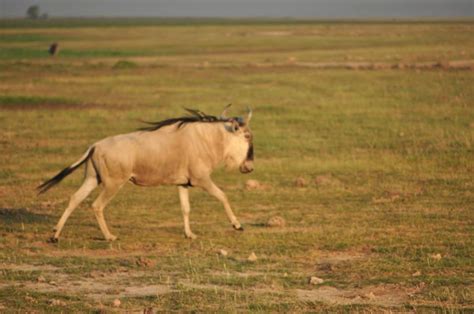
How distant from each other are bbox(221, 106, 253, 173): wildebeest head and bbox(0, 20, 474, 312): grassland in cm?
76

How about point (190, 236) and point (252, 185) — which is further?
point (252, 185)

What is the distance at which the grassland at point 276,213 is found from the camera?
8.51 meters

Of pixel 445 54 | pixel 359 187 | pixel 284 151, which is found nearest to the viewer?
pixel 359 187

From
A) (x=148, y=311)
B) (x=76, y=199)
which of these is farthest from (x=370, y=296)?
(x=76, y=199)

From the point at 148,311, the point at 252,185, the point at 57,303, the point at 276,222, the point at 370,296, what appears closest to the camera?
the point at 148,311

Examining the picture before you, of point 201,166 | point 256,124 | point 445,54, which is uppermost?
point 201,166

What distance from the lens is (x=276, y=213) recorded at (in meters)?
13.0

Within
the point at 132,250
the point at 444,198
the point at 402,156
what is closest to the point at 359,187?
the point at 444,198

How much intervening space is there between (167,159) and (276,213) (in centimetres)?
214

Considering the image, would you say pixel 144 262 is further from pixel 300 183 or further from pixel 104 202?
pixel 300 183

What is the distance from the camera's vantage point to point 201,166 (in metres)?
11.6

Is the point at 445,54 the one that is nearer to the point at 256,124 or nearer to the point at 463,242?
the point at 256,124

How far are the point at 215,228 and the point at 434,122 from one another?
11.6m

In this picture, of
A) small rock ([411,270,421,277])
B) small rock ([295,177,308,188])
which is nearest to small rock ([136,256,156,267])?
small rock ([411,270,421,277])
